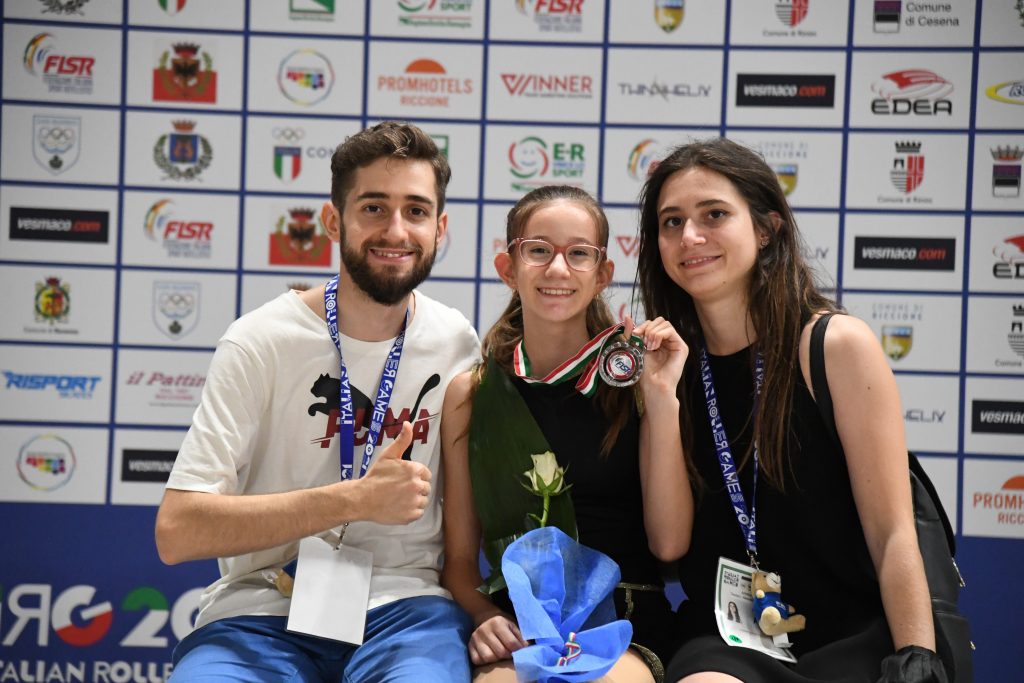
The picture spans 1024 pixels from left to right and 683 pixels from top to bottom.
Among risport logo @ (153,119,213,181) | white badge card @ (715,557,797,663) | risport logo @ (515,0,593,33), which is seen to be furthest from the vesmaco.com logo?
risport logo @ (515,0,593,33)

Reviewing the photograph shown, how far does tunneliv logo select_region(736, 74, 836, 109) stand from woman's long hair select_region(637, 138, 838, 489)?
2.07m

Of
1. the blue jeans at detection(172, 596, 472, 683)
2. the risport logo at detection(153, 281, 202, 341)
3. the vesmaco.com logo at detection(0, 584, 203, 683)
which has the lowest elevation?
the vesmaco.com logo at detection(0, 584, 203, 683)

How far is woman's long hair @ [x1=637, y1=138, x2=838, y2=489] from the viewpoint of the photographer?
2152 millimetres

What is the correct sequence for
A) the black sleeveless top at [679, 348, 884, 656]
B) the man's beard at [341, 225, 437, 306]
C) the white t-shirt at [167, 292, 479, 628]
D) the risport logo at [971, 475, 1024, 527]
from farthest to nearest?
1. the risport logo at [971, 475, 1024, 527]
2. the man's beard at [341, 225, 437, 306]
3. the white t-shirt at [167, 292, 479, 628]
4. the black sleeveless top at [679, 348, 884, 656]

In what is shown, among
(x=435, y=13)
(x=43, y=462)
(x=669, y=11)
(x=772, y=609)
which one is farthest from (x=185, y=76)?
(x=772, y=609)

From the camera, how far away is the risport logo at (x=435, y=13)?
13.8 feet

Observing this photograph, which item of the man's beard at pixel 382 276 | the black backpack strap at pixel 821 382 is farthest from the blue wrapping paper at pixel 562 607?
the man's beard at pixel 382 276

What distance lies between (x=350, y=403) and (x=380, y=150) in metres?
0.70

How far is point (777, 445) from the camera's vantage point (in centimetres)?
214

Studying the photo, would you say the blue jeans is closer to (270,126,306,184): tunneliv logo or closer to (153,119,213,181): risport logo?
(270,126,306,184): tunneliv logo

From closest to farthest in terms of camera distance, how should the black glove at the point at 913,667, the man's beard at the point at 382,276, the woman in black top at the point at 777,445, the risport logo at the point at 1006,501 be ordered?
the black glove at the point at 913,667 < the woman in black top at the point at 777,445 < the man's beard at the point at 382,276 < the risport logo at the point at 1006,501

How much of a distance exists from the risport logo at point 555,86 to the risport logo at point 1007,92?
1.93 metres

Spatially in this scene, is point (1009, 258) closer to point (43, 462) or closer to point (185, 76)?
point (185, 76)

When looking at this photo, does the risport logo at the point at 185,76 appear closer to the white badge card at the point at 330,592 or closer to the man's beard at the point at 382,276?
the man's beard at the point at 382,276
